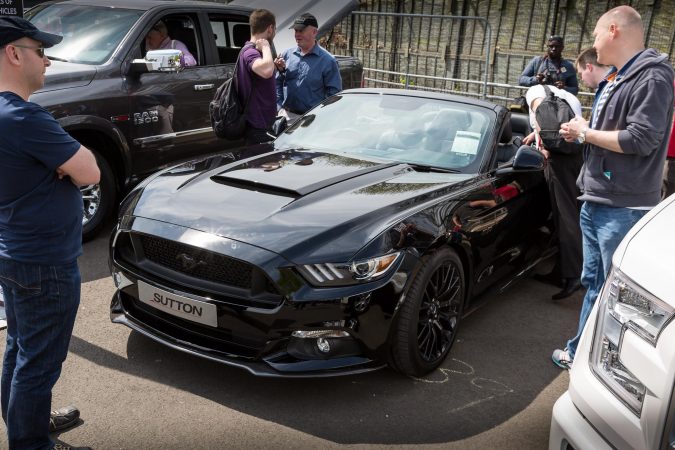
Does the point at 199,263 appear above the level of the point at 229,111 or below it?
below

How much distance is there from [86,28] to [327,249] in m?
4.23

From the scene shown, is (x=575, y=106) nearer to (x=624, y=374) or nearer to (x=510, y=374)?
(x=510, y=374)

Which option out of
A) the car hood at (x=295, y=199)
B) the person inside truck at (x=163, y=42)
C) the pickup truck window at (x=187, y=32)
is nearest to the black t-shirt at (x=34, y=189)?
the car hood at (x=295, y=199)

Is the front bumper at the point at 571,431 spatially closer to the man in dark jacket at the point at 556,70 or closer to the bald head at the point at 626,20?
the bald head at the point at 626,20

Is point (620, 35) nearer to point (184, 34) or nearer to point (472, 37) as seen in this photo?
point (184, 34)

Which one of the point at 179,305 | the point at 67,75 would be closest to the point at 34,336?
the point at 179,305

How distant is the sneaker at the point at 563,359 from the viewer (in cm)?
404

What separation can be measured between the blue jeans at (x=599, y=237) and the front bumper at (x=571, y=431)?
1.32 metres

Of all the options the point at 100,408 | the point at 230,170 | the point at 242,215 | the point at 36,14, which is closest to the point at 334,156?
the point at 230,170

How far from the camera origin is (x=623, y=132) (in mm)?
3461

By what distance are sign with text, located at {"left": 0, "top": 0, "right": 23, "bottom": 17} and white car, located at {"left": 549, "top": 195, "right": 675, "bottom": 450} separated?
346 centimetres

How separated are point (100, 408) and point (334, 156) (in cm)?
214

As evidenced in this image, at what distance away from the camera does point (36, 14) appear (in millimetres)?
6773

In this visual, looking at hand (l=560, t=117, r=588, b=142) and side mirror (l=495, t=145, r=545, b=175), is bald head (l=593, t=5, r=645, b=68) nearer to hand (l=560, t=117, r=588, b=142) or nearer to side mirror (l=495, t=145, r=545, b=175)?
hand (l=560, t=117, r=588, b=142)
